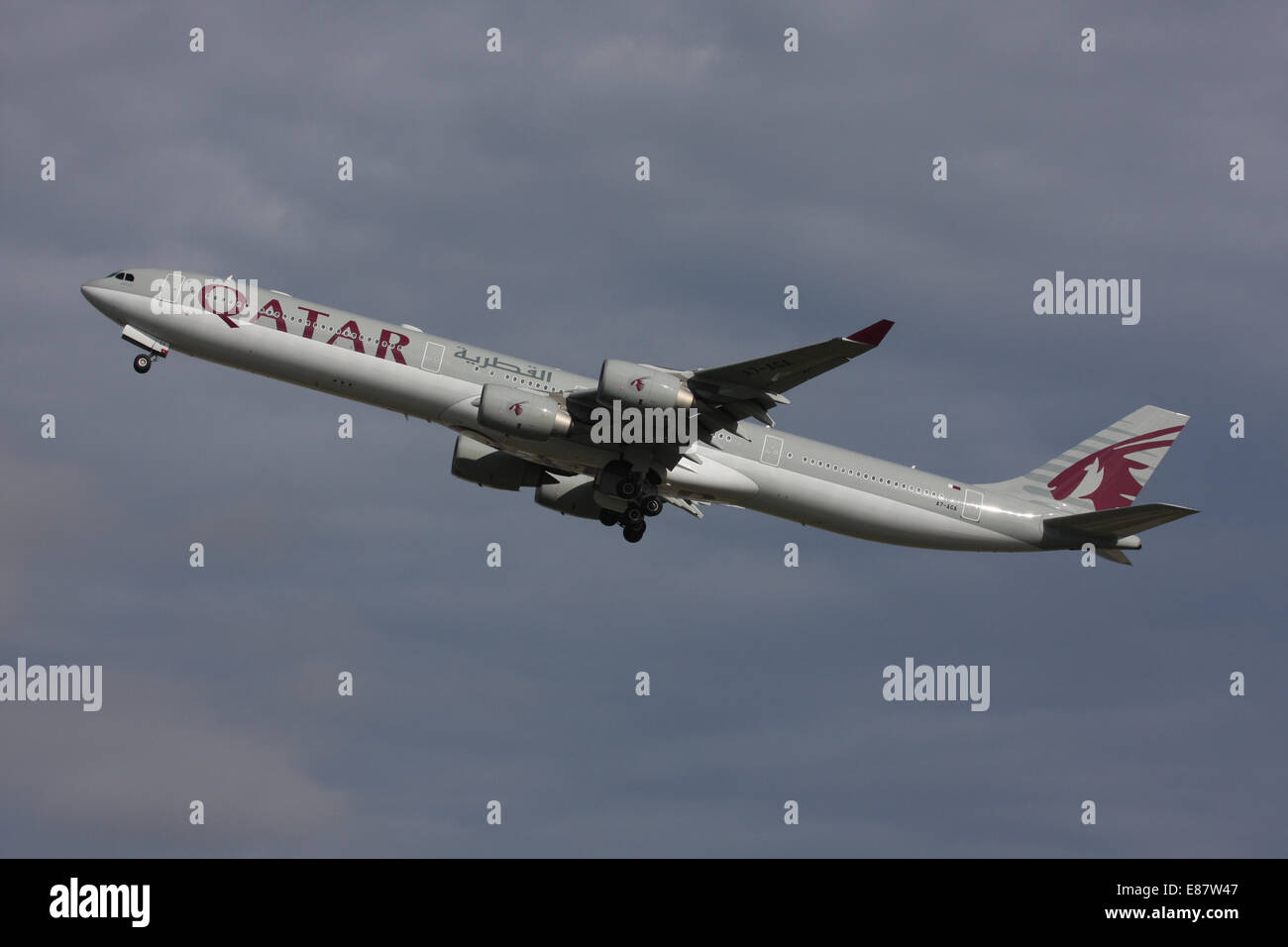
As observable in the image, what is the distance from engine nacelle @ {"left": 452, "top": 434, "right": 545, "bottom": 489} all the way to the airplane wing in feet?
31.6

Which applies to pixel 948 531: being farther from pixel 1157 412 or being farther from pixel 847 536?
pixel 1157 412

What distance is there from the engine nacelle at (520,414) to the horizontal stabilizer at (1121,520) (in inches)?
732

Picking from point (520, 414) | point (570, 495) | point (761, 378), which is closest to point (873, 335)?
point (761, 378)

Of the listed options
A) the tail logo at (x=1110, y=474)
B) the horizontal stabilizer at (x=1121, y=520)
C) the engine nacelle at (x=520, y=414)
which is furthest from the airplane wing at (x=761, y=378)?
the tail logo at (x=1110, y=474)

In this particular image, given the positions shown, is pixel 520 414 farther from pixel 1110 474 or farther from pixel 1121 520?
pixel 1110 474

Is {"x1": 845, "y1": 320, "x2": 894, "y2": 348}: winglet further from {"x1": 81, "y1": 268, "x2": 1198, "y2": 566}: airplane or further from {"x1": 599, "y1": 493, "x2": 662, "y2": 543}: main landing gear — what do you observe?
{"x1": 599, "y1": 493, "x2": 662, "y2": 543}: main landing gear

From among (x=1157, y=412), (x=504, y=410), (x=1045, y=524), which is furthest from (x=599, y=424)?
(x=1157, y=412)

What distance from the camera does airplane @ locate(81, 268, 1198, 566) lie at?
1804 inches

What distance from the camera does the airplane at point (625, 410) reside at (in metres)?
45.8

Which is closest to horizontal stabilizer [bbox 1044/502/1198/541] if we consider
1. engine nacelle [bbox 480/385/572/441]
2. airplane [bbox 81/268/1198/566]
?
airplane [bbox 81/268/1198/566]

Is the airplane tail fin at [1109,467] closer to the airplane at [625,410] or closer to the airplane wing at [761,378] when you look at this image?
the airplane at [625,410]

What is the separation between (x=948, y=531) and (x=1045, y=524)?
11.9 feet

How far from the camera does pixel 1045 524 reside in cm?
5212

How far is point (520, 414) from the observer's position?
4569 centimetres
